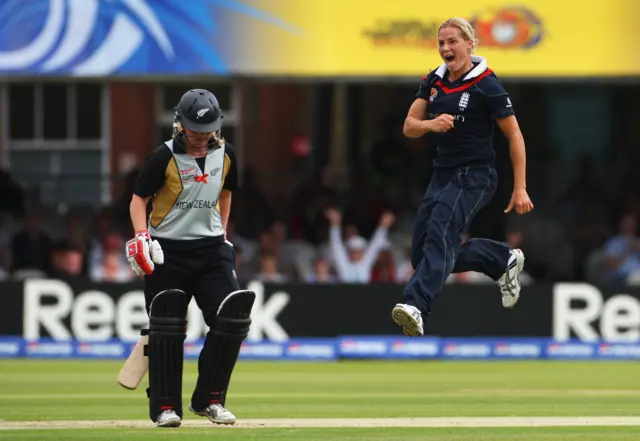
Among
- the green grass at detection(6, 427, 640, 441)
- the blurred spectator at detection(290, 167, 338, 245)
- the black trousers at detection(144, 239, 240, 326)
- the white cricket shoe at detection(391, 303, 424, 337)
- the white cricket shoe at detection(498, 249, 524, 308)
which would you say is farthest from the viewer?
the blurred spectator at detection(290, 167, 338, 245)

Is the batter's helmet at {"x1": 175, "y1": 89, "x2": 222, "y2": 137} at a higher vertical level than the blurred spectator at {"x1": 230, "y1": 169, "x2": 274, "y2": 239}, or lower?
higher

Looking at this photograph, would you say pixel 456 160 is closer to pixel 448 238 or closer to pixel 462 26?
pixel 448 238

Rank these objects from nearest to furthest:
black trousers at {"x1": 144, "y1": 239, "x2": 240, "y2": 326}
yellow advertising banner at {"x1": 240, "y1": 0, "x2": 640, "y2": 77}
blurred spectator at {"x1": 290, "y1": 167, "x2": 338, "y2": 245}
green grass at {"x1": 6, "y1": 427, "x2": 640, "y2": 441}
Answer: green grass at {"x1": 6, "y1": 427, "x2": 640, "y2": 441}
black trousers at {"x1": 144, "y1": 239, "x2": 240, "y2": 326}
yellow advertising banner at {"x1": 240, "y1": 0, "x2": 640, "y2": 77}
blurred spectator at {"x1": 290, "y1": 167, "x2": 338, "y2": 245}

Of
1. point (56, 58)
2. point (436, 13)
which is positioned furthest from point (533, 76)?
point (56, 58)

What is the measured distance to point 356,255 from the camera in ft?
54.3

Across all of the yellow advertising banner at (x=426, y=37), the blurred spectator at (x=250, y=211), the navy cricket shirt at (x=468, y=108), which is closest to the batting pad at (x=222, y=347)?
the navy cricket shirt at (x=468, y=108)

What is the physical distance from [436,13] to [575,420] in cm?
821

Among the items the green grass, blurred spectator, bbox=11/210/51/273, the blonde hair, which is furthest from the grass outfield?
the blonde hair

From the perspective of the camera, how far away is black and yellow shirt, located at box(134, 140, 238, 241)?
8180 millimetres

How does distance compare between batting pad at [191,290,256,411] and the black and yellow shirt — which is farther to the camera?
batting pad at [191,290,256,411]

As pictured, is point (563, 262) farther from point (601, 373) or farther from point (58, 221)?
point (58, 221)

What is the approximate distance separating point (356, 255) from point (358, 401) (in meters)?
6.22

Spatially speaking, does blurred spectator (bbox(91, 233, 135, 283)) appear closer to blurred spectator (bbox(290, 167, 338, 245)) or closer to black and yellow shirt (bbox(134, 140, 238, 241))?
blurred spectator (bbox(290, 167, 338, 245))

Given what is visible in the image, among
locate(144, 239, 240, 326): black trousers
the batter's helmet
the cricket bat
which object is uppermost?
the batter's helmet
